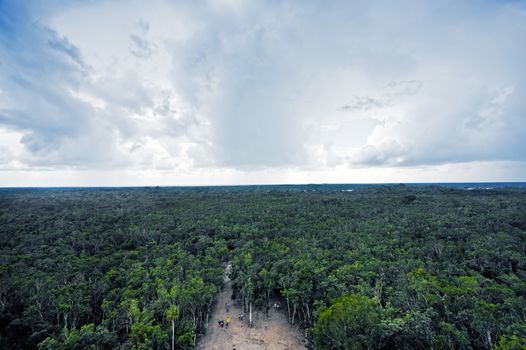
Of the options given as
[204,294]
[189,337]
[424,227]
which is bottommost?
[189,337]

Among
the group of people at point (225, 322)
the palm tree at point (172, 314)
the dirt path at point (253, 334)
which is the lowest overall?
the dirt path at point (253, 334)

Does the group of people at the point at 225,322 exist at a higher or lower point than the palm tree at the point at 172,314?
lower

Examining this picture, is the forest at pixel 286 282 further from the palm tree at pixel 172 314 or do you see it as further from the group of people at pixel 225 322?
the group of people at pixel 225 322

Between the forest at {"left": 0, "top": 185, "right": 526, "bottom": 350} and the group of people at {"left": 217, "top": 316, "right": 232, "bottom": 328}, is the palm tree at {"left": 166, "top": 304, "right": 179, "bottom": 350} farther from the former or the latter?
the group of people at {"left": 217, "top": 316, "right": 232, "bottom": 328}

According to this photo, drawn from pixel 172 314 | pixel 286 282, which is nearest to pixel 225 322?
pixel 286 282

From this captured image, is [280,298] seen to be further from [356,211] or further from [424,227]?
[356,211]

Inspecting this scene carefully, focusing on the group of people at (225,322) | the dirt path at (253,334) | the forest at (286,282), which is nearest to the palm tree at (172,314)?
the forest at (286,282)

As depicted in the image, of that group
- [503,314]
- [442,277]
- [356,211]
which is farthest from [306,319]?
[356,211]
